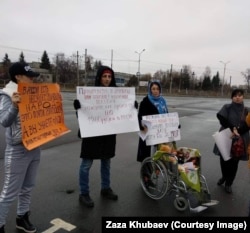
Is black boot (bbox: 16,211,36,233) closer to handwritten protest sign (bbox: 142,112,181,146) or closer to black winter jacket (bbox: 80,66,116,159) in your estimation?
black winter jacket (bbox: 80,66,116,159)

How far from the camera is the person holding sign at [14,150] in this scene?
3191 mm

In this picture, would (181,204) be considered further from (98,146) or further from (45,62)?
(45,62)

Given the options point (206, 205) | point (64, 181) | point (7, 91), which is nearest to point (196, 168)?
point (206, 205)

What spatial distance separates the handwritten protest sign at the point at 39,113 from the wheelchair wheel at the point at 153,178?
158cm

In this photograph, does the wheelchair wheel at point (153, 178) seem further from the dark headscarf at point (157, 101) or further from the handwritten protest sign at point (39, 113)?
the handwritten protest sign at point (39, 113)

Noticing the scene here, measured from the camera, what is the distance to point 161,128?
5.07 metres

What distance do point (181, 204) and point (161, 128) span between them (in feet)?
4.06

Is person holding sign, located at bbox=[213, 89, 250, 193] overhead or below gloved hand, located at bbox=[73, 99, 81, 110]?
below

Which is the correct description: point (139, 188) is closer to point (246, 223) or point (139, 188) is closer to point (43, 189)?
point (43, 189)

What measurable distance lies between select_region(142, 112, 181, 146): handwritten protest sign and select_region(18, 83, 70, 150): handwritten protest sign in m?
1.51

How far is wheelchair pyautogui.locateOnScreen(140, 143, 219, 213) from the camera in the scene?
4.41 metres

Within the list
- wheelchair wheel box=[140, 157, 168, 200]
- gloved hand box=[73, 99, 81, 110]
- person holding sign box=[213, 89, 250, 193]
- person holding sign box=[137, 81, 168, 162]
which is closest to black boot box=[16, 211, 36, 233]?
gloved hand box=[73, 99, 81, 110]

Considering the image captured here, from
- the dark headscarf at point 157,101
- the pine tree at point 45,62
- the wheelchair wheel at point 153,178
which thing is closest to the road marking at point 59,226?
the wheelchair wheel at point 153,178

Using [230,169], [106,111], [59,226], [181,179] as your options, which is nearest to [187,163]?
[181,179]
